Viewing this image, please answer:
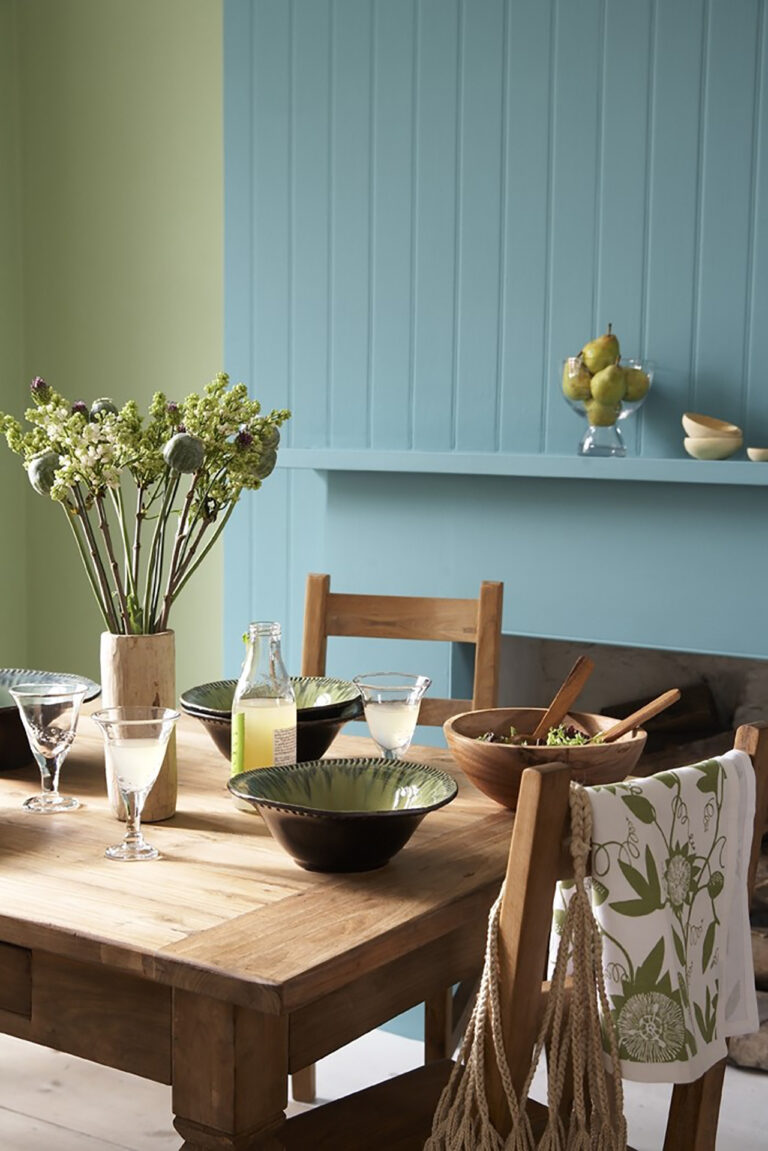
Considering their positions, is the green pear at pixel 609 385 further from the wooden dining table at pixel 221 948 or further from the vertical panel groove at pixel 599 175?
the wooden dining table at pixel 221 948

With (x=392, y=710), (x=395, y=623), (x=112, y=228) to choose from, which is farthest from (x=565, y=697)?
(x=112, y=228)

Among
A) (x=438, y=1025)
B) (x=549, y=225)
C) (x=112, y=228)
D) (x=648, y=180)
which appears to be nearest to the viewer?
(x=438, y=1025)

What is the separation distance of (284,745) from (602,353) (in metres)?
1.32

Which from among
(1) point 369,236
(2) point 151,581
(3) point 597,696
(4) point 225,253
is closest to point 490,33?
(1) point 369,236

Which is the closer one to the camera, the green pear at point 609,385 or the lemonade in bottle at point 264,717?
the lemonade in bottle at point 264,717

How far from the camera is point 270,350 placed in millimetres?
3254

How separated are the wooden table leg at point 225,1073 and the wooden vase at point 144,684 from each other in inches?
17.2

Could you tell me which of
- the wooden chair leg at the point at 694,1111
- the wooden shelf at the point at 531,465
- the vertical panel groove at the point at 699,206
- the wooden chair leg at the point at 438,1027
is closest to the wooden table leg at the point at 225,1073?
the wooden chair leg at the point at 694,1111

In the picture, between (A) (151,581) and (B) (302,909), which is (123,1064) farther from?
(A) (151,581)

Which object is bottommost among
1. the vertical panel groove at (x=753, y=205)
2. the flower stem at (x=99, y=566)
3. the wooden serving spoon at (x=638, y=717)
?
the wooden serving spoon at (x=638, y=717)

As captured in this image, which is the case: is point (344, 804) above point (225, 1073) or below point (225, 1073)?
above

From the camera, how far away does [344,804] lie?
159 centimetres

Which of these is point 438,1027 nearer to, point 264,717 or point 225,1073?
point 264,717

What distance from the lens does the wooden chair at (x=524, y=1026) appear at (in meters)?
1.19
